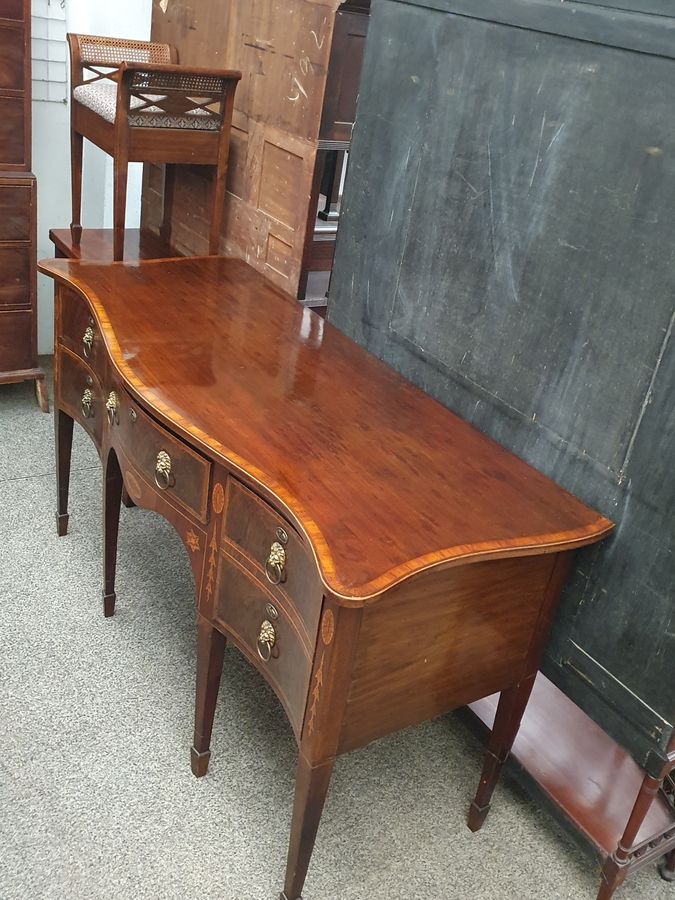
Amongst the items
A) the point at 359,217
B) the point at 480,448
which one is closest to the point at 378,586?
the point at 480,448

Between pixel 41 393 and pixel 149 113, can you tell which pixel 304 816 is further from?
pixel 41 393

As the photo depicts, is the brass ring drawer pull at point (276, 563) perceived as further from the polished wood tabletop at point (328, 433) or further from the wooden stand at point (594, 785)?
the wooden stand at point (594, 785)

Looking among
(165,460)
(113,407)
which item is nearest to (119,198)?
(113,407)

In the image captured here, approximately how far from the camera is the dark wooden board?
1.38 meters

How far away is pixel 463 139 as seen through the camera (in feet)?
5.57

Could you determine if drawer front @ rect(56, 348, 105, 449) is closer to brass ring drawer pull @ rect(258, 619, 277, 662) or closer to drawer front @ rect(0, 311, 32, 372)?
brass ring drawer pull @ rect(258, 619, 277, 662)

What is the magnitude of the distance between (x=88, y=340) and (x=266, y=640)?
3.07 feet

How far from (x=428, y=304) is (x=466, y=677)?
791mm

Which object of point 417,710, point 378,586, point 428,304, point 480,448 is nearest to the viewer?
point 378,586

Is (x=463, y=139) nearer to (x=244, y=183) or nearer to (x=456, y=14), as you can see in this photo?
(x=456, y=14)

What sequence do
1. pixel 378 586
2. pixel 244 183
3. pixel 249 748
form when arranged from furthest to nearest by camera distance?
pixel 244 183 → pixel 249 748 → pixel 378 586

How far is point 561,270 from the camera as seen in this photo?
60.2 inches

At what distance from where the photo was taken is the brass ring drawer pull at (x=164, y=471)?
167cm

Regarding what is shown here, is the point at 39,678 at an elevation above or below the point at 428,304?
below
